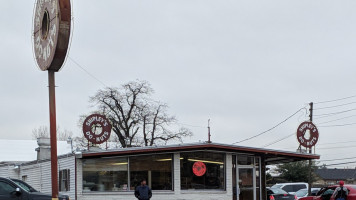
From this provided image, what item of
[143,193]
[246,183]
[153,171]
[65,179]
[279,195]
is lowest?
[279,195]

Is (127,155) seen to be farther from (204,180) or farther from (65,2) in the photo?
(65,2)

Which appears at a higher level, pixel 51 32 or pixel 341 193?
pixel 51 32

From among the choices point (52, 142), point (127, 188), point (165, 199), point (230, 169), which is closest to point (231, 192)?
point (230, 169)

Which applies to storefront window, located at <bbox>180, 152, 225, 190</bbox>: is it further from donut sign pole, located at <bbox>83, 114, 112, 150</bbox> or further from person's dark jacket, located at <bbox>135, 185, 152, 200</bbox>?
donut sign pole, located at <bbox>83, 114, 112, 150</bbox>

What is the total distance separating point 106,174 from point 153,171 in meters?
1.99

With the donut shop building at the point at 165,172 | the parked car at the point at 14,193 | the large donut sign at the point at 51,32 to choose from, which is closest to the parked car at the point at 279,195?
the donut shop building at the point at 165,172

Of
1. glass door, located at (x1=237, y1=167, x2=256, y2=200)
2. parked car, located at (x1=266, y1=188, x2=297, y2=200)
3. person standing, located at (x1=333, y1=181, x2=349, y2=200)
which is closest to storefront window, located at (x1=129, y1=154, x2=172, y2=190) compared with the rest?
glass door, located at (x1=237, y1=167, x2=256, y2=200)

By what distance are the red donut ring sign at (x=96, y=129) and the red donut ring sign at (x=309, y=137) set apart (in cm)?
1228

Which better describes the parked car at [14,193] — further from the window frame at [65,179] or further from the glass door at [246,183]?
the glass door at [246,183]

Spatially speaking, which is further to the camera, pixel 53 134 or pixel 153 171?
pixel 153 171

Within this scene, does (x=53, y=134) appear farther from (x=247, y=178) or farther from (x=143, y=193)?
(x=247, y=178)

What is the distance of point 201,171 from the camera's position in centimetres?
2223

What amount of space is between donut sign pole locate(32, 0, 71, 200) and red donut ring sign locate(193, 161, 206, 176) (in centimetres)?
1488

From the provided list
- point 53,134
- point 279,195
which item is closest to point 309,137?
point 279,195
